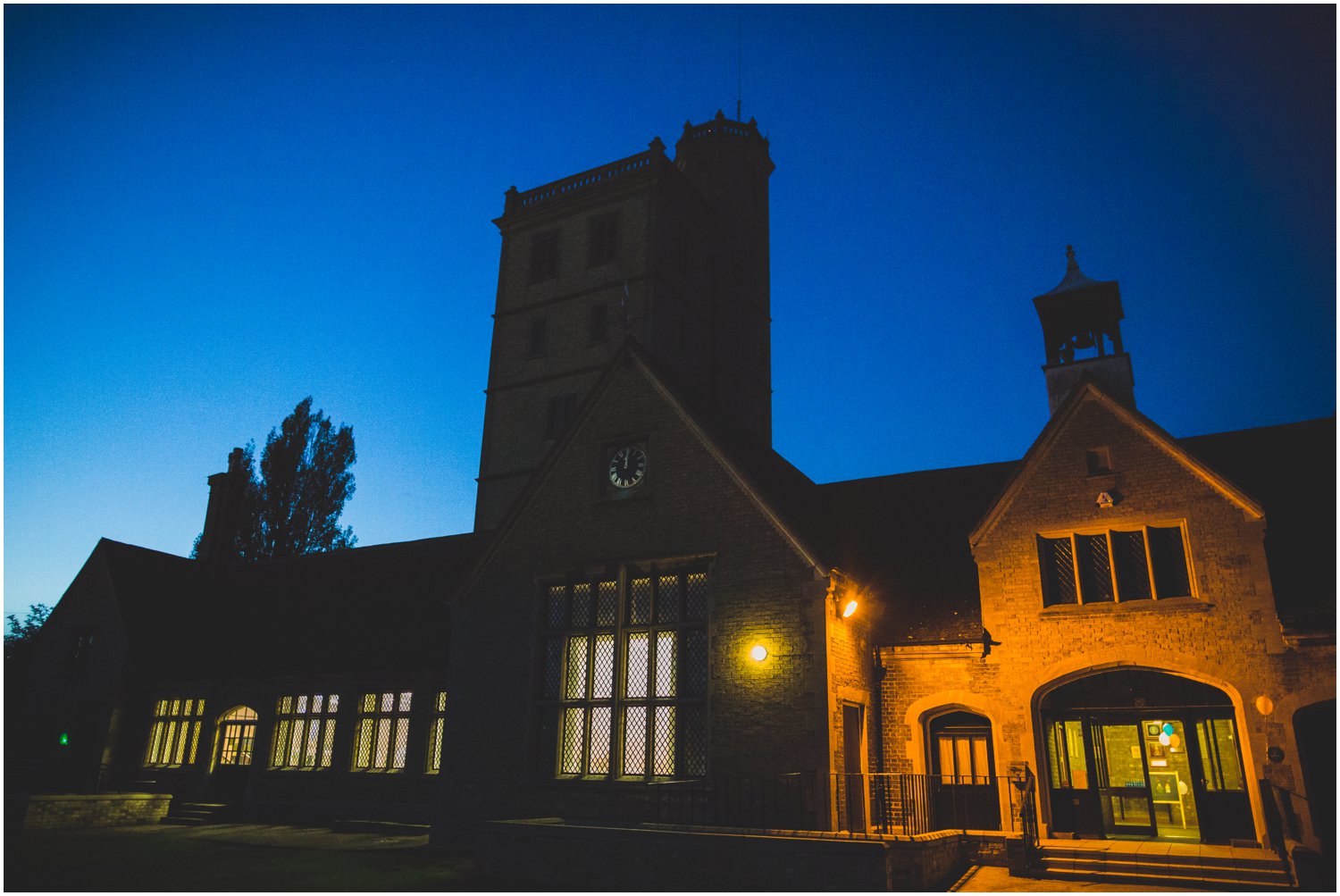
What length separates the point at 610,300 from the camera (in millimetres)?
38938

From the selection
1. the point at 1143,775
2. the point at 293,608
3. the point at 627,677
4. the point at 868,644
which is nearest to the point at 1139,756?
the point at 1143,775

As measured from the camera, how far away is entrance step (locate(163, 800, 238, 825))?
77.0 ft

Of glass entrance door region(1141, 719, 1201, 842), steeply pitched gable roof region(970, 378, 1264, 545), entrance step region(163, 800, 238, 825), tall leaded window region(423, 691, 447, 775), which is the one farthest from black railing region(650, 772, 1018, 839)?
entrance step region(163, 800, 238, 825)

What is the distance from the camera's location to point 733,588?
16.7 meters

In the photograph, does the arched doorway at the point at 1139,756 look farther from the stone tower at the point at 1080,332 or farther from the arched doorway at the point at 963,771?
the stone tower at the point at 1080,332

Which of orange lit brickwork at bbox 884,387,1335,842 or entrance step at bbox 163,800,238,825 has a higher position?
orange lit brickwork at bbox 884,387,1335,842

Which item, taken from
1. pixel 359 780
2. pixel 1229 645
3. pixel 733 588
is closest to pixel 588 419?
pixel 733 588

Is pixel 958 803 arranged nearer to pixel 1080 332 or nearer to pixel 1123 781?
pixel 1123 781

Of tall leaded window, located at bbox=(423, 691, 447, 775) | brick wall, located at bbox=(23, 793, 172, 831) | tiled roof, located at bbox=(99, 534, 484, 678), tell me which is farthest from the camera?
tiled roof, located at bbox=(99, 534, 484, 678)

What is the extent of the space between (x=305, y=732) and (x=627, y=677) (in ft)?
39.7

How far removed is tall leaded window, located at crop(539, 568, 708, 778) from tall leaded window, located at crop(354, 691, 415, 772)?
6754 mm

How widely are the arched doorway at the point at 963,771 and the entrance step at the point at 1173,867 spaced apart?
68.0 inches

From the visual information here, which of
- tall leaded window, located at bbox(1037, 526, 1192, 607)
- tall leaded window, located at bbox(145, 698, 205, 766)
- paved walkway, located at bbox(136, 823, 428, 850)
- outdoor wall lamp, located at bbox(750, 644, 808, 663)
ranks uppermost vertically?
tall leaded window, located at bbox(1037, 526, 1192, 607)

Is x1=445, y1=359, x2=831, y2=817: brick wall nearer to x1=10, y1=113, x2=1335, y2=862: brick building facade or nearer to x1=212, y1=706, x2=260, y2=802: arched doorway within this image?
x1=10, y1=113, x2=1335, y2=862: brick building facade
